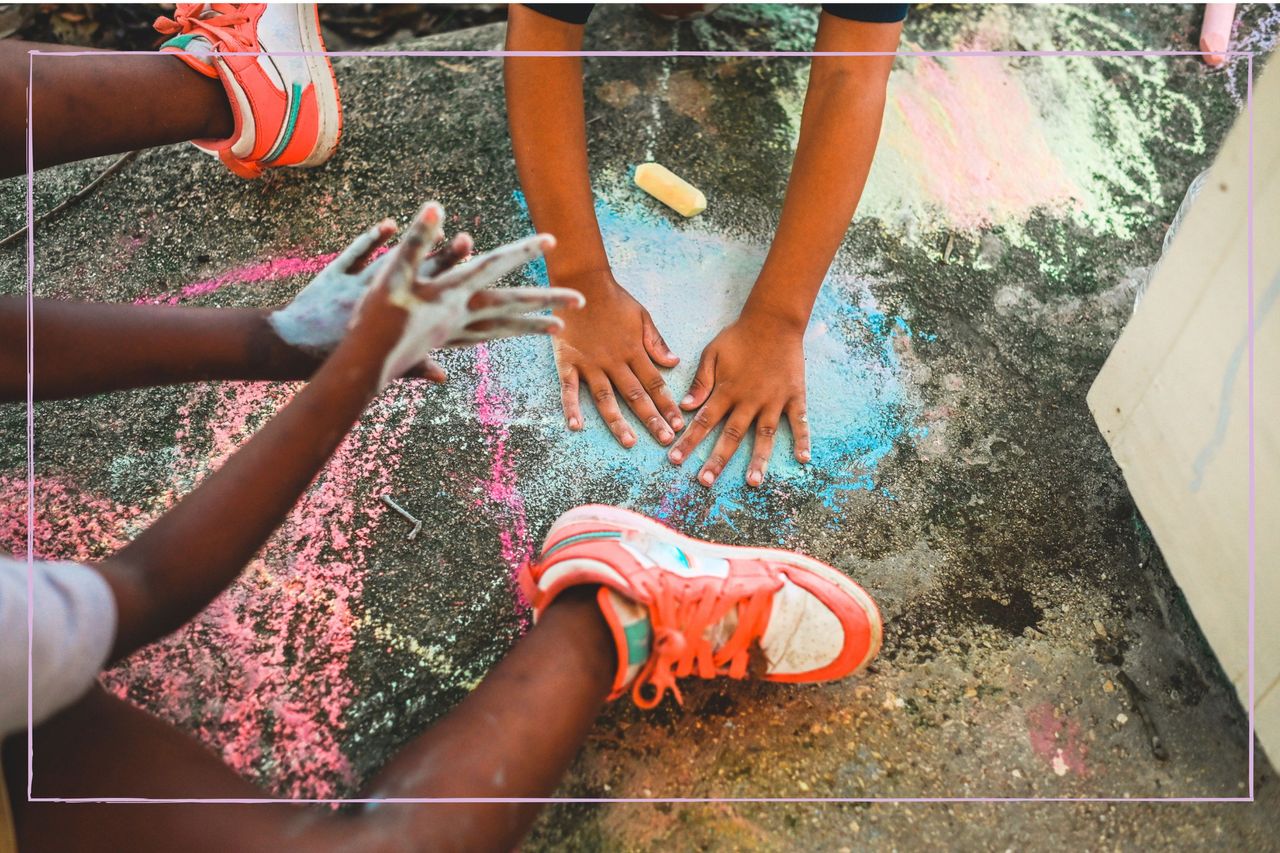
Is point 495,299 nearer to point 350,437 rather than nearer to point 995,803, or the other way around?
point 350,437

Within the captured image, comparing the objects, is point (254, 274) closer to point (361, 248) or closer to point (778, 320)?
point (361, 248)

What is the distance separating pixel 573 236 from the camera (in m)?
1.63

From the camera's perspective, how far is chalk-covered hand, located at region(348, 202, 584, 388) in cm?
102

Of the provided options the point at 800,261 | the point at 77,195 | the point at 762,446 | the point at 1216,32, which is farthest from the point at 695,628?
the point at 1216,32

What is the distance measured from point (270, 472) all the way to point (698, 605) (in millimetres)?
614

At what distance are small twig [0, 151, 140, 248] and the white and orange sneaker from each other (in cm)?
30

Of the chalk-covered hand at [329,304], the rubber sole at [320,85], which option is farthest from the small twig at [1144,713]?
the rubber sole at [320,85]

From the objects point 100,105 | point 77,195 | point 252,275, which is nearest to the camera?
point 100,105

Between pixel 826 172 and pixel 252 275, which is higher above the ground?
pixel 826 172

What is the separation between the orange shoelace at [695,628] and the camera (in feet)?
4.11

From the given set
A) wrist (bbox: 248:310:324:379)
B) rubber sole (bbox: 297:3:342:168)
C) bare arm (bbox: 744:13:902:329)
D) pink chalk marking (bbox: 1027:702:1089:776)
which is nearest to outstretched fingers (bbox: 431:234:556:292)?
wrist (bbox: 248:310:324:379)

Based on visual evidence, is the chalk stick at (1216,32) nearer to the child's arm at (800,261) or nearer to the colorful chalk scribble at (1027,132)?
the colorful chalk scribble at (1027,132)

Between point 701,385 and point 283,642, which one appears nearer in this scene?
point 283,642

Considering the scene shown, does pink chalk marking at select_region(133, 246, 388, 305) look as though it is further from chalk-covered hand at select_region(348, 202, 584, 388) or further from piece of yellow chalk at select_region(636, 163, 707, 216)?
chalk-covered hand at select_region(348, 202, 584, 388)
